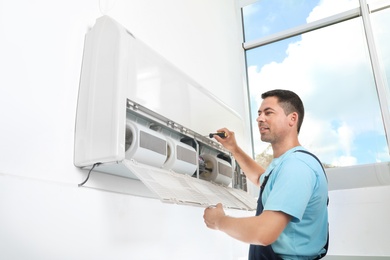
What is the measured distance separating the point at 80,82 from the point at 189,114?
1.92ft

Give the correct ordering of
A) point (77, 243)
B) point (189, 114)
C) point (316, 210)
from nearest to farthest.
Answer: point (77, 243), point (316, 210), point (189, 114)

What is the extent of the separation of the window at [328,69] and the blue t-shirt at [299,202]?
4.69 ft

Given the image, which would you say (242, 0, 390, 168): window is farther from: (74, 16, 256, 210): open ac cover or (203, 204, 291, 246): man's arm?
(203, 204, 291, 246): man's arm

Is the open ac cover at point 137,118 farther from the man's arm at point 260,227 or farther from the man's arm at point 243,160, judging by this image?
the man's arm at point 243,160

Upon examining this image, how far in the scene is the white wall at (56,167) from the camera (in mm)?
1086

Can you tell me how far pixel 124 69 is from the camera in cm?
130

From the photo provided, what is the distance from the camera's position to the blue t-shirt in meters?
1.23

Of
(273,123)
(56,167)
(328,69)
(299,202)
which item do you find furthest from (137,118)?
(328,69)

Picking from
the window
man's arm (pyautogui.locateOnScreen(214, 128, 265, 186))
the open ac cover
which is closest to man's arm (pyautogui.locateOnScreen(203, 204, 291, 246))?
the open ac cover

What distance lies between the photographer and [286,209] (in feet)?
3.93

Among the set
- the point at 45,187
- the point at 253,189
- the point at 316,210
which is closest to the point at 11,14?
the point at 45,187

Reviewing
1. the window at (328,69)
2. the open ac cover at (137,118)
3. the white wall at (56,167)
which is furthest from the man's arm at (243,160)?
the window at (328,69)

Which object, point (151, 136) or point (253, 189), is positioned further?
point (253, 189)

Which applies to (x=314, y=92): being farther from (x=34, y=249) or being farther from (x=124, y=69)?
(x=34, y=249)
